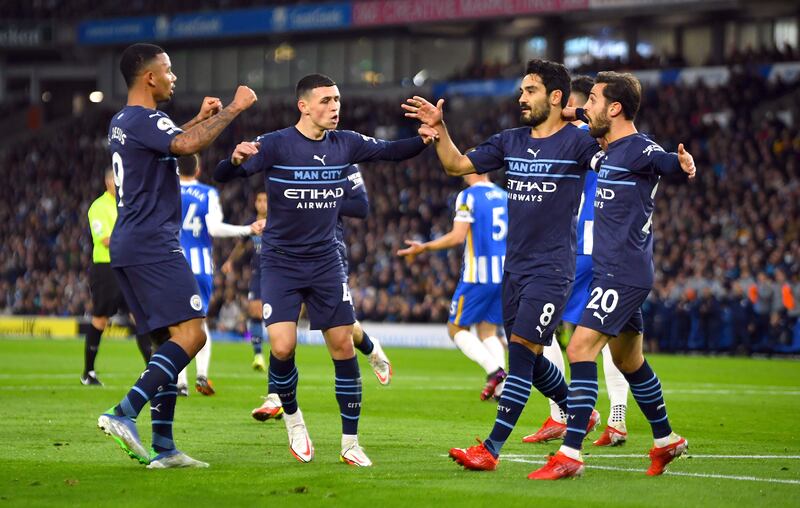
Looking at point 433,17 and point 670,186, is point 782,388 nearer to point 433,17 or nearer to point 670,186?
point 670,186

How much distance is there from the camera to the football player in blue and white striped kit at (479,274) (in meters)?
14.9

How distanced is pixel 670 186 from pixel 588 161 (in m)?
24.4

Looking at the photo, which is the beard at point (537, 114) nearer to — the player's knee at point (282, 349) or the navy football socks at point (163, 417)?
the player's knee at point (282, 349)

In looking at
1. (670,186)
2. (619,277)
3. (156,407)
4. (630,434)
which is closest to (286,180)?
(156,407)

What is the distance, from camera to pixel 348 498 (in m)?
7.36

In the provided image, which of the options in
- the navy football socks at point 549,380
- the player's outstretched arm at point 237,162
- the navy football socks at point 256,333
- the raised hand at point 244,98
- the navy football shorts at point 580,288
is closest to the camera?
the raised hand at point 244,98

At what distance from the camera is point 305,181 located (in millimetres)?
9305

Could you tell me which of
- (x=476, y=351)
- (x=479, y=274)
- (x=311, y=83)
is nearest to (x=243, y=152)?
(x=311, y=83)

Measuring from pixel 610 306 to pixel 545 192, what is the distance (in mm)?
1005

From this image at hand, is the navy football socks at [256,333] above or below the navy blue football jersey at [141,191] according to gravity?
below

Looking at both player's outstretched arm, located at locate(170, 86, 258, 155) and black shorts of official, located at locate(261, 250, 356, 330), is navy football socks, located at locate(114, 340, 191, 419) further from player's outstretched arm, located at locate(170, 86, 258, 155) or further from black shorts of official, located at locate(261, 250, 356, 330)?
player's outstretched arm, located at locate(170, 86, 258, 155)

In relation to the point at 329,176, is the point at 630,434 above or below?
below

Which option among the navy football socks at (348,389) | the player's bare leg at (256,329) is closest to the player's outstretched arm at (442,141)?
the navy football socks at (348,389)

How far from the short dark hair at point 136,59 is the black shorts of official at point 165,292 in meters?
1.24
